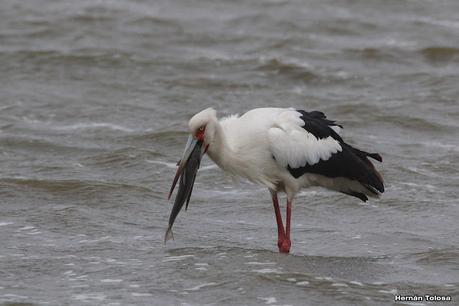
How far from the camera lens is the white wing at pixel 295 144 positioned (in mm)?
9977

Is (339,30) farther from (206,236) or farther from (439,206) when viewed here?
(206,236)

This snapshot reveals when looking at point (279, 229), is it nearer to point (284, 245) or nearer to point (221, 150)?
point (284, 245)

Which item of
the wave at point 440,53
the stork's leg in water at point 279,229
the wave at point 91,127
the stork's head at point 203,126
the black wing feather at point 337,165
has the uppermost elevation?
the wave at point 440,53

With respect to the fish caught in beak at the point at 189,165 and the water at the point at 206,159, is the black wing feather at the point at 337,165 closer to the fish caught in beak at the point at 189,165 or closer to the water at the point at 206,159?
the water at the point at 206,159

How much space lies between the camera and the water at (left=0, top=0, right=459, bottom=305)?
8977 mm

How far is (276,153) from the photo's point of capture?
10.0 meters

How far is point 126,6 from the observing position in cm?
2455

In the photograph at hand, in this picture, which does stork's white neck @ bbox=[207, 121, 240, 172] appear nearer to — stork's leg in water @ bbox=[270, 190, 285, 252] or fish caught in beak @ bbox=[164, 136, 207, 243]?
fish caught in beak @ bbox=[164, 136, 207, 243]

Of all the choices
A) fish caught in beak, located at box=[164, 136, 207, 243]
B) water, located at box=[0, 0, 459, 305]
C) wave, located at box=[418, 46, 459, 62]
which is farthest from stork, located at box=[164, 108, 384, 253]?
wave, located at box=[418, 46, 459, 62]

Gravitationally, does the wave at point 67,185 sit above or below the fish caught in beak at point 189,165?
below

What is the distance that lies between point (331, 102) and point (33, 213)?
23.4ft

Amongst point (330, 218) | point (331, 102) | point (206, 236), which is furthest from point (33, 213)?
point (331, 102)

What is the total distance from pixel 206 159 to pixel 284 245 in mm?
4350

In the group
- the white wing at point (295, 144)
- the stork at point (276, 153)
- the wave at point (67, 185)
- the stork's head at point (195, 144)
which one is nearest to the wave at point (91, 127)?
the wave at point (67, 185)
